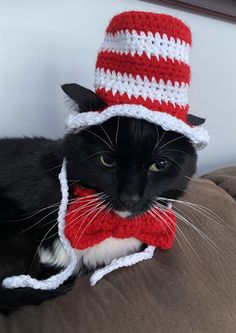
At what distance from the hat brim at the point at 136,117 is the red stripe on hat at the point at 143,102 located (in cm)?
1

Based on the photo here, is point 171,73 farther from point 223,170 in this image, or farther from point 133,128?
point 223,170

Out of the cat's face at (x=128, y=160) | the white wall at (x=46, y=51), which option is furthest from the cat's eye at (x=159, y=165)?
the white wall at (x=46, y=51)

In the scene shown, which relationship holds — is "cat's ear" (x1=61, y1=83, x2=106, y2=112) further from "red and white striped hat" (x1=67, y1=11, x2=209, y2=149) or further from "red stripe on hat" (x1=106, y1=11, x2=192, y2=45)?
"red stripe on hat" (x1=106, y1=11, x2=192, y2=45)

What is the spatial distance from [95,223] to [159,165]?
0.52 ft

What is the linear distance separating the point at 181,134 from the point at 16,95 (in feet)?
1.61

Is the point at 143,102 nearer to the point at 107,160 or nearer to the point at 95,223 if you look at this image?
the point at 107,160

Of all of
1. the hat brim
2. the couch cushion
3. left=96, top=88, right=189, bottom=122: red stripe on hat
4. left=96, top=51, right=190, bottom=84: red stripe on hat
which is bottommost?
the couch cushion

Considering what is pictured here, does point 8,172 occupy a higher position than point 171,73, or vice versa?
point 171,73

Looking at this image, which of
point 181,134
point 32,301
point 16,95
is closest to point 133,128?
point 181,134

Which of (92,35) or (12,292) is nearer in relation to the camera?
(12,292)

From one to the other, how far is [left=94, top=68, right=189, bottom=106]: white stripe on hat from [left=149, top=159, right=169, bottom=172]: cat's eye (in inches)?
4.1

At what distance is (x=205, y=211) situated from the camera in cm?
A: 103

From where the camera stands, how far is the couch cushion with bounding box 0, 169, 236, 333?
69 centimetres

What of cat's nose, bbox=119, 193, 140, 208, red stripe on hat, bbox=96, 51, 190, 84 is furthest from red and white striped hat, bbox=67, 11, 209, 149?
cat's nose, bbox=119, 193, 140, 208
